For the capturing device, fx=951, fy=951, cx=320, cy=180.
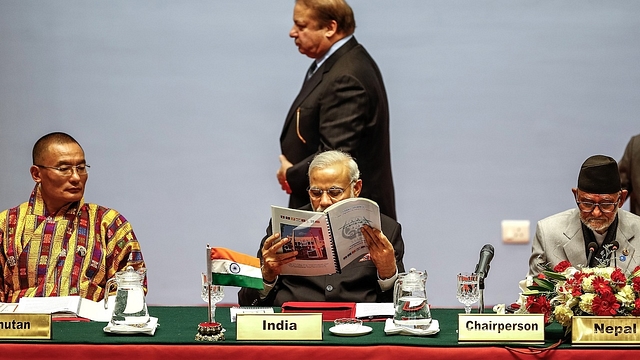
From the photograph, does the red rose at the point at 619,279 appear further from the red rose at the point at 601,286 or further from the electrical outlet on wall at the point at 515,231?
the electrical outlet on wall at the point at 515,231

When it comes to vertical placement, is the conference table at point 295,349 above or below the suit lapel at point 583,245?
below

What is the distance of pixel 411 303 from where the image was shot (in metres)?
2.62

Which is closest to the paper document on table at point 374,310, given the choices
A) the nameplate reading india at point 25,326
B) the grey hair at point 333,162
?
the grey hair at point 333,162

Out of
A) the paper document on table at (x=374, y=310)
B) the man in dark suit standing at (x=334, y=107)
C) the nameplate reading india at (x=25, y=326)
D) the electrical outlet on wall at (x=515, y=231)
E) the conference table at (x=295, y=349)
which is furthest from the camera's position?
the electrical outlet on wall at (x=515, y=231)

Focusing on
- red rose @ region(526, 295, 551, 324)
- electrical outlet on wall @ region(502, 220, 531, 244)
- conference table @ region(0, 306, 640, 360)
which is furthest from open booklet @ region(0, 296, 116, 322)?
electrical outlet on wall @ region(502, 220, 531, 244)

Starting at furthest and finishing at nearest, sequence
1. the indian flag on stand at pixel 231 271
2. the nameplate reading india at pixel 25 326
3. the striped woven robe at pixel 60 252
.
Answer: the striped woven robe at pixel 60 252 < the indian flag on stand at pixel 231 271 < the nameplate reading india at pixel 25 326

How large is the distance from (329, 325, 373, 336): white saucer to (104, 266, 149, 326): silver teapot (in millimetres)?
527

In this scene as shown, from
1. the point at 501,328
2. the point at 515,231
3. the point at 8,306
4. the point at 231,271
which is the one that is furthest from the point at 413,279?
the point at 515,231

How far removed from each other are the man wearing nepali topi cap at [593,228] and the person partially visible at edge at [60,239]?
142 cm

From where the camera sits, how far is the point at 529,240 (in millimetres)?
4953

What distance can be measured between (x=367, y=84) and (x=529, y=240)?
1.39m

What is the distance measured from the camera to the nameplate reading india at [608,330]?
247 centimetres

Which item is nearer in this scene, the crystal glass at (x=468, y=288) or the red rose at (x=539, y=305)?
the red rose at (x=539, y=305)

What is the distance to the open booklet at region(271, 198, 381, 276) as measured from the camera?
2967 millimetres
